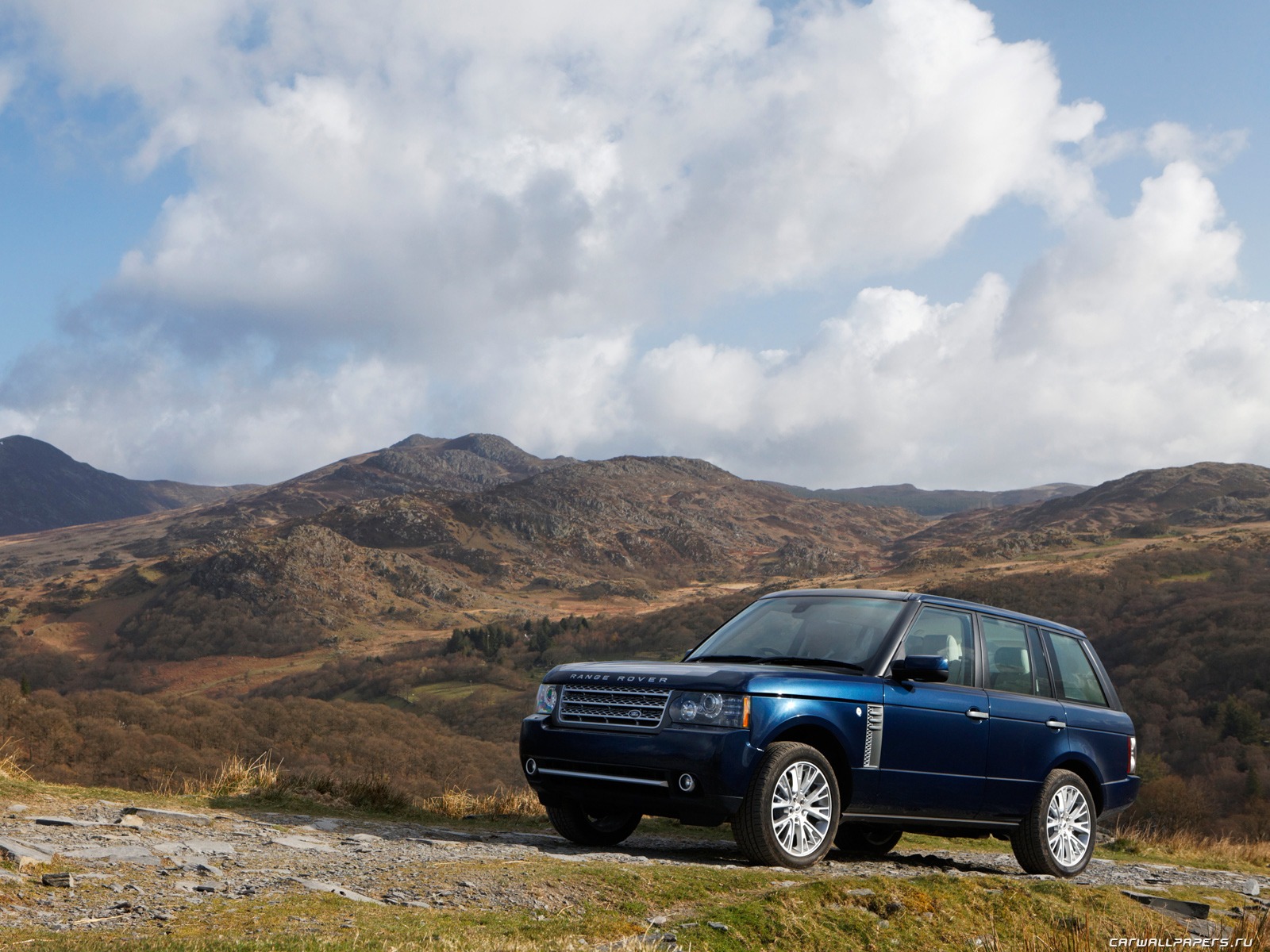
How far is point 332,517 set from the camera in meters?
163

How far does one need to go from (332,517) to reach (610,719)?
162 meters

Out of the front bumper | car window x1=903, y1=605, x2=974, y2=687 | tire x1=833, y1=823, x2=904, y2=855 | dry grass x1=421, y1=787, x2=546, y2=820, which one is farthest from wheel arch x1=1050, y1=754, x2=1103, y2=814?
dry grass x1=421, y1=787, x2=546, y2=820

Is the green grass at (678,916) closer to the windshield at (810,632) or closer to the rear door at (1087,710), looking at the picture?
the windshield at (810,632)

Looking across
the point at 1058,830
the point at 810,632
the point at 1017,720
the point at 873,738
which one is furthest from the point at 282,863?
the point at 1058,830

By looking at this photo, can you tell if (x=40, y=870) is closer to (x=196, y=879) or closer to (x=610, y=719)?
(x=196, y=879)

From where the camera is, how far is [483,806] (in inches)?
436

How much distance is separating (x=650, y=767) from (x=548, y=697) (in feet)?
3.83

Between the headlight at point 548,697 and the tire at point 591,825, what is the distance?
79 centimetres

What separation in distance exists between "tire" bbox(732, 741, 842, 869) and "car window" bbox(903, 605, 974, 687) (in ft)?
4.40

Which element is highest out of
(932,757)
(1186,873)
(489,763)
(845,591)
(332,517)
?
(332,517)

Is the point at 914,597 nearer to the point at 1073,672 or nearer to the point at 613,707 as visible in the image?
the point at 1073,672

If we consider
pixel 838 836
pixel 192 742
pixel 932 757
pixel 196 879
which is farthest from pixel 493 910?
pixel 192 742

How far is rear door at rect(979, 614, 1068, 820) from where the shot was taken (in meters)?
8.21

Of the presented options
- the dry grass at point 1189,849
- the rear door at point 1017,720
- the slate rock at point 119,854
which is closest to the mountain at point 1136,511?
the dry grass at point 1189,849
